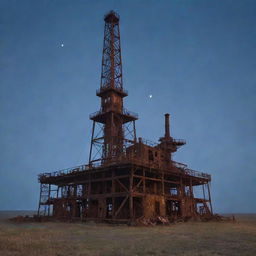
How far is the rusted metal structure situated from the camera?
115ft

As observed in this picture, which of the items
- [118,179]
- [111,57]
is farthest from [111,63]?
[118,179]

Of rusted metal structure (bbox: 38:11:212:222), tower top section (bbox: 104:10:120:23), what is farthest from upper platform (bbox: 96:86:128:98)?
tower top section (bbox: 104:10:120:23)

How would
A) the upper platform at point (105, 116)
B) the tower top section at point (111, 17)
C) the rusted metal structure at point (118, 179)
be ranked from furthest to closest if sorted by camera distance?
the tower top section at point (111, 17)
the upper platform at point (105, 116)
the rusted metal structure at point (118, 179)

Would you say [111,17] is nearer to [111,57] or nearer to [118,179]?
[111,57]

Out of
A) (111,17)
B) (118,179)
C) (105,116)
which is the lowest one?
(118,179)

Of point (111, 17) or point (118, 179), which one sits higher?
point (111, 17)

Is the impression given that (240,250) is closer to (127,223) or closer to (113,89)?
(127,223)

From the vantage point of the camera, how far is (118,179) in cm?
3800

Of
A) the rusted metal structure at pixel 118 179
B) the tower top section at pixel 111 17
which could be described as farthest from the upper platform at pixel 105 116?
the tower top section at pixel 111 17

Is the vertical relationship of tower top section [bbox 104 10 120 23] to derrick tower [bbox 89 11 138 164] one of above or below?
above

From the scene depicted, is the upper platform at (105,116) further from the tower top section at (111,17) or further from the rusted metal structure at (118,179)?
the tower top section at (111,17)

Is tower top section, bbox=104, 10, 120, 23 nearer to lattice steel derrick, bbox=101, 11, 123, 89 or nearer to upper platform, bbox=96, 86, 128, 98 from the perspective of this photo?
lattice steel derrick, bbox=101, 11, 123, 89

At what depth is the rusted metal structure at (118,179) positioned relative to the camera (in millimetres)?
34938

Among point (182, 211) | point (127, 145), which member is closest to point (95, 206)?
point (127, 145)
